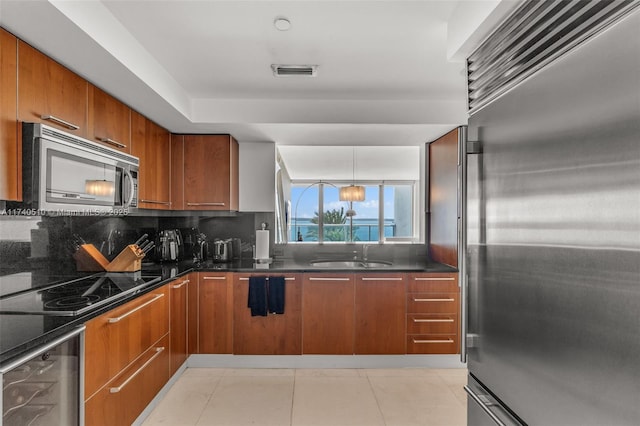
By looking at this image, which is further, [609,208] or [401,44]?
[401,44]

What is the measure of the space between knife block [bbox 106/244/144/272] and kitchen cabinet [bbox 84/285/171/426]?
1.16ft

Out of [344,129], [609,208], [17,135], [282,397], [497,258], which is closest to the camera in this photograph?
[609,208]

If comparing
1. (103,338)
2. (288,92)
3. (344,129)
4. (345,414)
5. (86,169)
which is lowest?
(345,414)

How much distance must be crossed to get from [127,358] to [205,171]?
6.25 ft

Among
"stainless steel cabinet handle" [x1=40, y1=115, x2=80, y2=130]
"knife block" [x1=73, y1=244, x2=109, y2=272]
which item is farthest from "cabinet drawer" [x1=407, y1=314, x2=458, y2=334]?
"stainless steel cabinet handle" [x1=40, y1=115, x2=80, y2=130]

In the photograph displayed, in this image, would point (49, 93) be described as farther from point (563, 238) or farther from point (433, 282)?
point (433, 282)

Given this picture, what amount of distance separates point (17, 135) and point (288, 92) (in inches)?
72.3

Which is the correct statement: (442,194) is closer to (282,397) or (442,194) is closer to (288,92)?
(288,92)

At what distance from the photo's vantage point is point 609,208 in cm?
81

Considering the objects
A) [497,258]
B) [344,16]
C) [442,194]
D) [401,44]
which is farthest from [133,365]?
[442,194]

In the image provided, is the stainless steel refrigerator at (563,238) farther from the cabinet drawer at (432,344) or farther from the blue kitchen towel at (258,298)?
the blue kitchen towel at (258,298)

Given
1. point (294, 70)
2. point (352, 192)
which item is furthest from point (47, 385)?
point (352, 192)

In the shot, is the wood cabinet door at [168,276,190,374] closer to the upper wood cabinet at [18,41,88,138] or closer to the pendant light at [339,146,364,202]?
the upper wood cabinet at [18,41,88,138]

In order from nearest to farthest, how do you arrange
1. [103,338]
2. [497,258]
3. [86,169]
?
[497,258] < [103,338] < [86,169]
